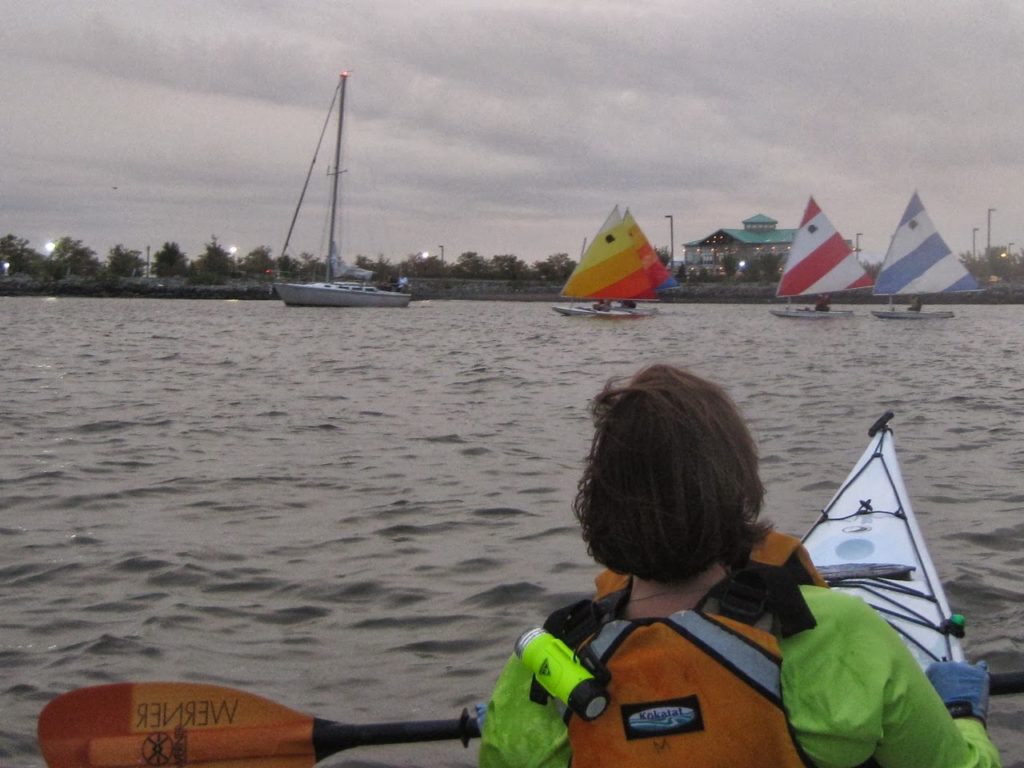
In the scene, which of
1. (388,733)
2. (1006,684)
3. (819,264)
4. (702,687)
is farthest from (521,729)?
(819,264)

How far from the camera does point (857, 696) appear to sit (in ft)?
5.00

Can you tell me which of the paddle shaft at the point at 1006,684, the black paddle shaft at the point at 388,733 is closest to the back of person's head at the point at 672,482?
the black paddle shaft at the point at 388,733

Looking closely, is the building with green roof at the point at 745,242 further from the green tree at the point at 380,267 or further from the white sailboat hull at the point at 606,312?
the white sailboat hull at the point at 606,312

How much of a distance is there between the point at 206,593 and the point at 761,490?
388 cm

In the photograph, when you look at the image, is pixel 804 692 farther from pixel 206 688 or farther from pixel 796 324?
pixel 796 324

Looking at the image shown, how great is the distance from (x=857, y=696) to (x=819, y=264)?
3548 cm

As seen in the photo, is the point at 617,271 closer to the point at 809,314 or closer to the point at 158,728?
the point at 809,314

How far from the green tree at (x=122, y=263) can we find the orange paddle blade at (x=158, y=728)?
87834 millimetres

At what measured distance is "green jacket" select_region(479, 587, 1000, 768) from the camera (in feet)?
5.02

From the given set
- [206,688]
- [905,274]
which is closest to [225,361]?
[206,688]

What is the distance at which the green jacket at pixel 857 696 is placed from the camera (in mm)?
1531

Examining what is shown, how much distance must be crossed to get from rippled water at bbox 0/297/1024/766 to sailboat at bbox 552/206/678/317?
20.5 meters

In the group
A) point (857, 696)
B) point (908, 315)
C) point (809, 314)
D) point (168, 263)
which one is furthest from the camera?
point (168, 263)

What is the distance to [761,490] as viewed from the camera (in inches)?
68.6
